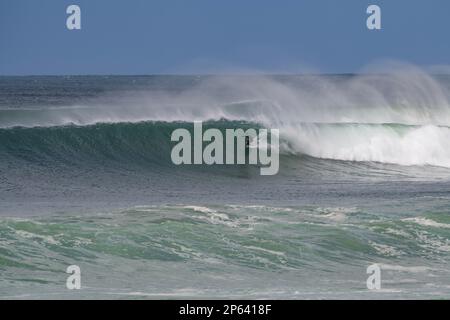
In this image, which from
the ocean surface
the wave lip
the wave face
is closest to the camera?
the ocean surface

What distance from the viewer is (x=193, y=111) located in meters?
34.7

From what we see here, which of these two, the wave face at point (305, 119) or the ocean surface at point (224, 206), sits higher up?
the wave face at point (305, 119)

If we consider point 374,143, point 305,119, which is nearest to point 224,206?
point 374,143

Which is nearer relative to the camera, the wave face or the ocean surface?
the ocean surface

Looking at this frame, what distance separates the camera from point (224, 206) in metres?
17.7

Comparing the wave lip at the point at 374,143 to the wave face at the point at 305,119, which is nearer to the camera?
the wave face at the point at 305,119

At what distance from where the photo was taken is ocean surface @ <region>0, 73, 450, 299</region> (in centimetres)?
1268

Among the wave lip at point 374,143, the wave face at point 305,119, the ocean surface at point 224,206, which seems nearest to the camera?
the ocean surface at point 224,206

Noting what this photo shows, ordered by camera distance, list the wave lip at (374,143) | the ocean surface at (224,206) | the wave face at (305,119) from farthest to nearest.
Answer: the wave lip at (374,143), the wave face at (305,119), the ocean surface at (224,206)

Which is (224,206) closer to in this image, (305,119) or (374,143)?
(374,143)

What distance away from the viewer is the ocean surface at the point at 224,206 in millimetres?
12680

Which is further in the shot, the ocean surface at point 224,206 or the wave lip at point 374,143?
the wave lip at point 374,143
